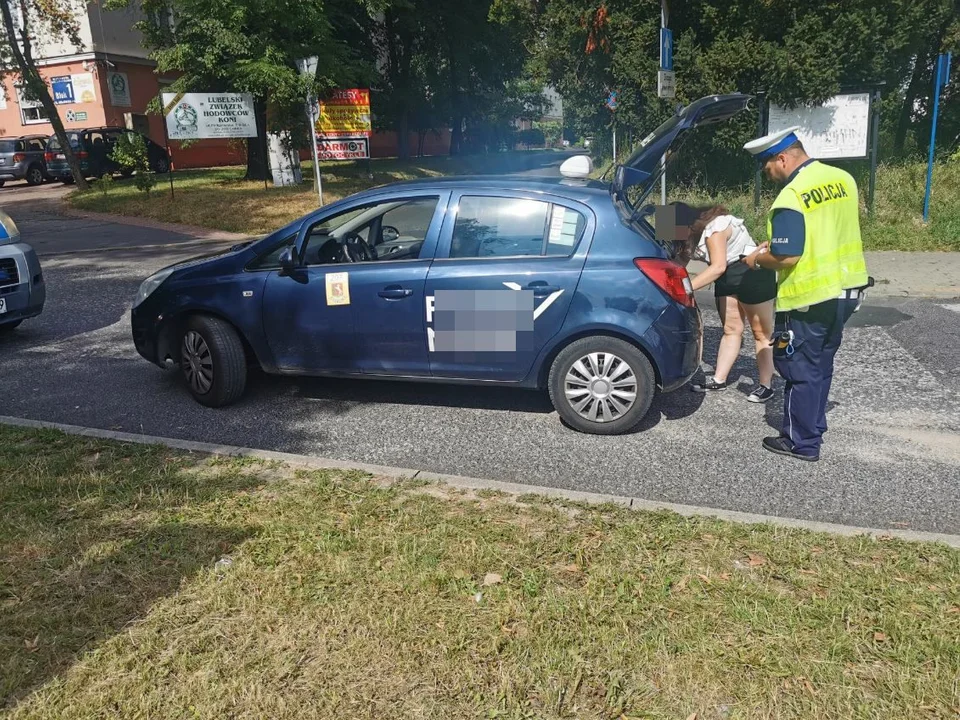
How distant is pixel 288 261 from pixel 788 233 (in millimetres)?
3203

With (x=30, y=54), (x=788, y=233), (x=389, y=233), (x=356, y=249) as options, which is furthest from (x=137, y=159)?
(x=788, y=233)

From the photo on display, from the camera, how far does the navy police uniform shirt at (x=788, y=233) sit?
14.6 feet

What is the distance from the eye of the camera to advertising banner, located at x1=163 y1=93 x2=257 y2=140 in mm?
19594

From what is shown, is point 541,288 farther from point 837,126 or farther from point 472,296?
point 837,126

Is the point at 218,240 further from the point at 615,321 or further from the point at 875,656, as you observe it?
the point at 875,656

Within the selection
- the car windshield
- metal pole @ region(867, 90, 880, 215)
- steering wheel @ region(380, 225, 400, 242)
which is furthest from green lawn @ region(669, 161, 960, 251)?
the car windshield

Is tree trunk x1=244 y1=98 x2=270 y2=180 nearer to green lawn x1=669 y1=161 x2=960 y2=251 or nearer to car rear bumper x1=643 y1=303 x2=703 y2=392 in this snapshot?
green lawn x1=669 y1=161 x2=960 y2=251

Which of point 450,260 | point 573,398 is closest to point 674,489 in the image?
point 573,398

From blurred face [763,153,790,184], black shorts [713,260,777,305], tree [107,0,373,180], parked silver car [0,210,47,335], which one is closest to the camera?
blurred face [763,153,790,184]

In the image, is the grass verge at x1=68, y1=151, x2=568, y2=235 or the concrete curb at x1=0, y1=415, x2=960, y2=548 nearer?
the concrete curb at x1=0, y1=415, x2=960, y2=548

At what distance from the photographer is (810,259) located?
4516mm

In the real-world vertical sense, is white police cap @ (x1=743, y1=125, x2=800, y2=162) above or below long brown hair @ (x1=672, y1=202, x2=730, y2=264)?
above

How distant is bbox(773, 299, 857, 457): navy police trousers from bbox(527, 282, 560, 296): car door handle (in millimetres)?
1355

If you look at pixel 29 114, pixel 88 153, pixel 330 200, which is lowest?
pixel 330 200
